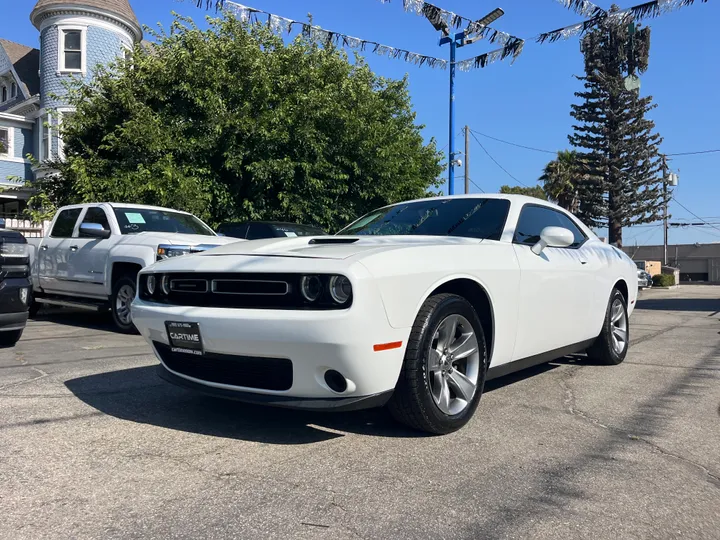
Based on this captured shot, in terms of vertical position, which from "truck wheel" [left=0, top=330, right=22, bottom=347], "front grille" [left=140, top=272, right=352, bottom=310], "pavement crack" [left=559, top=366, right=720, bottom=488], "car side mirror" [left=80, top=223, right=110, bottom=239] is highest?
"car side mirror" [left=80, top=223, right=110, bottom=239]

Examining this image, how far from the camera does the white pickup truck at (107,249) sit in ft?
25.3

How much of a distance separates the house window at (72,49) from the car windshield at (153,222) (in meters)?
16.2

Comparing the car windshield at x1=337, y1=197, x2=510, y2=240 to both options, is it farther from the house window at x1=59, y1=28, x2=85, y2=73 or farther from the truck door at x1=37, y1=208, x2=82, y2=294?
the house window at x1=59, y1=28, x2=85, y2=73

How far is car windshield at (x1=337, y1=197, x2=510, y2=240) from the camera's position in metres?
4.41

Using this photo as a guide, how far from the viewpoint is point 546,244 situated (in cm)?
443

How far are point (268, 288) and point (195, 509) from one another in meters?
1.15

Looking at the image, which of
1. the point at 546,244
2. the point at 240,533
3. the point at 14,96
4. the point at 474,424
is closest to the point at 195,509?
the point at 240,533

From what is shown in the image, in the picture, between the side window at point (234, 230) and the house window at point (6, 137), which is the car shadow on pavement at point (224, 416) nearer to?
the side window at point (234, 230)

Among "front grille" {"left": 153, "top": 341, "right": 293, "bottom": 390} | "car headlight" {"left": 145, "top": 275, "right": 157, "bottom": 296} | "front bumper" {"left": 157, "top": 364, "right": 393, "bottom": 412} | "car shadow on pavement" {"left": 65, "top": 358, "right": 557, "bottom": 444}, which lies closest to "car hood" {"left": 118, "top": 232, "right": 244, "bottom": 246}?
"car shadow on pavement" {"left": 65, "top": 358, "right": 557, "bottom": 444}

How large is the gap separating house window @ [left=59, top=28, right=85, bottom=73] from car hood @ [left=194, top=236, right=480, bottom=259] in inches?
845

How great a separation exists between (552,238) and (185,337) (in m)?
2.55

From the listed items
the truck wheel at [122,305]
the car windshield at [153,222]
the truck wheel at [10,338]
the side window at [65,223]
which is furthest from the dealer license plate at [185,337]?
the side window at [65,223]

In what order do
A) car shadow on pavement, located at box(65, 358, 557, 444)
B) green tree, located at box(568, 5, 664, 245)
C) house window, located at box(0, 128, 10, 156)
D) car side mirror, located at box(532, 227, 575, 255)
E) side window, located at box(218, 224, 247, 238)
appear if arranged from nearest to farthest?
1. car shadow on pavement, located at box(65, 358, 557, 444)
2. car side mirror, located at box(532, 227, 575, 255)
3. side window, located at box(218, 224, 247, 238)
4. house window, located at box(0, 128, 10, 156)
5. green tree, located at box(568, 5, 664, 245)

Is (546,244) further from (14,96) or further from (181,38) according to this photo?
(14,96)
